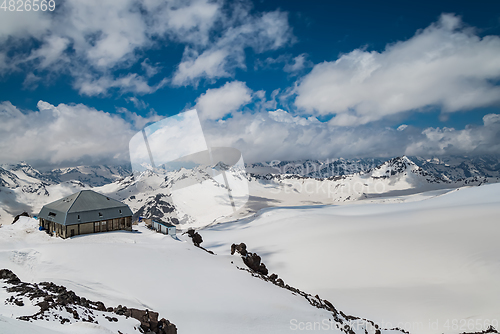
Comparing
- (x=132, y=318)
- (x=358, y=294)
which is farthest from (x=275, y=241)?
(x=132, y=318)

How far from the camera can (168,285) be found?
56.3 ft

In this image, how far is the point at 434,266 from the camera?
32.1 metres

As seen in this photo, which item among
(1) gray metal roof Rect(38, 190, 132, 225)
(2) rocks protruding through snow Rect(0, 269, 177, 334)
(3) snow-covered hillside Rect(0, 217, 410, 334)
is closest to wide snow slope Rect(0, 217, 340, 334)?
(3) snow-covered hillside Rect(0, 217, 410, 334)

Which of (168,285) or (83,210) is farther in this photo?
(83,210)

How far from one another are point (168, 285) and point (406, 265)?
31558 millimetres

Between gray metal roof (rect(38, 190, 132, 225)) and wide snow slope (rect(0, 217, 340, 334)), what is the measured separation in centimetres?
491

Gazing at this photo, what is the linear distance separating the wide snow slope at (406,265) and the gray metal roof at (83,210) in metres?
25.6

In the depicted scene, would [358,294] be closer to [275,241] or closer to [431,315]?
[431,315]

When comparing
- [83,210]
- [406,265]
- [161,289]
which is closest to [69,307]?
[161,289]

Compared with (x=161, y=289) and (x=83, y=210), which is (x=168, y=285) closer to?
(x=161, y=289)

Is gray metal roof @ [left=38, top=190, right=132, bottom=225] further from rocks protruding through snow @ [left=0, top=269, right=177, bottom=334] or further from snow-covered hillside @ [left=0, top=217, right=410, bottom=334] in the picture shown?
rocks protruding through snow @ [left=0, top=269, right=177, bottom=334]

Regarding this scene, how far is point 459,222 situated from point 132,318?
51.9 metres

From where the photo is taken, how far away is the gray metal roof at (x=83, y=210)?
97.1 feet

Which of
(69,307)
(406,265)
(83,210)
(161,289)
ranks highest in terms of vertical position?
(83,210)
